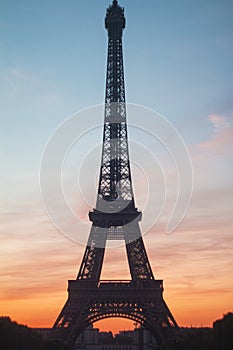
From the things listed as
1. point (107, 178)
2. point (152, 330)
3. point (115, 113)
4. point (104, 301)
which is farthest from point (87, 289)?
point (115, 113)

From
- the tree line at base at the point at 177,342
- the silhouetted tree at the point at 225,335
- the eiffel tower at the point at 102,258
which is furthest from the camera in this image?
the eiffel tower at the point at 102,258

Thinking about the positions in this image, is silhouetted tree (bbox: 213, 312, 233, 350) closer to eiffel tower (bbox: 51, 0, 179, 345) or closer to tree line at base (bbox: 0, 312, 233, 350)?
tree line at base (bbox: 0, 312, 233, 350)

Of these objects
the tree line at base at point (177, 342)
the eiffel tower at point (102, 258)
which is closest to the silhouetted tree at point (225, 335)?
the tree line at base at point (177, 342)

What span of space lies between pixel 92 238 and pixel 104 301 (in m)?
9.50

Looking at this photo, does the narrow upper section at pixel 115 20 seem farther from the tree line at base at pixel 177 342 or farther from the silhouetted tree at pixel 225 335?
the silhouetted tree at pixel 225 335

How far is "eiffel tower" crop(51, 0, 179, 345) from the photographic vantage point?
91.9m

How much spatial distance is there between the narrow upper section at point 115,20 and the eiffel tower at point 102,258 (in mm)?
4182

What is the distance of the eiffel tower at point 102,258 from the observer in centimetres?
9188

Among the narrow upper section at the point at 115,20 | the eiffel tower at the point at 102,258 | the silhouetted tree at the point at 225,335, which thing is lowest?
the silhouetted tree at the point at 225,335

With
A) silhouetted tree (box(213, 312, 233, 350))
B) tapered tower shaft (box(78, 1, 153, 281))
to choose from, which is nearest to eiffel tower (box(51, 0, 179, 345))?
tapered tower shaft (box(78, 1, 153, 281))

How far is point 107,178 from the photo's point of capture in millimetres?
99188

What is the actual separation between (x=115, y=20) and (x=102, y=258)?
3890 centimetres

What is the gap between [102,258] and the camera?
9556 centimetres

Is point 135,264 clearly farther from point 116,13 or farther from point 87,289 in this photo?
point 116,13
